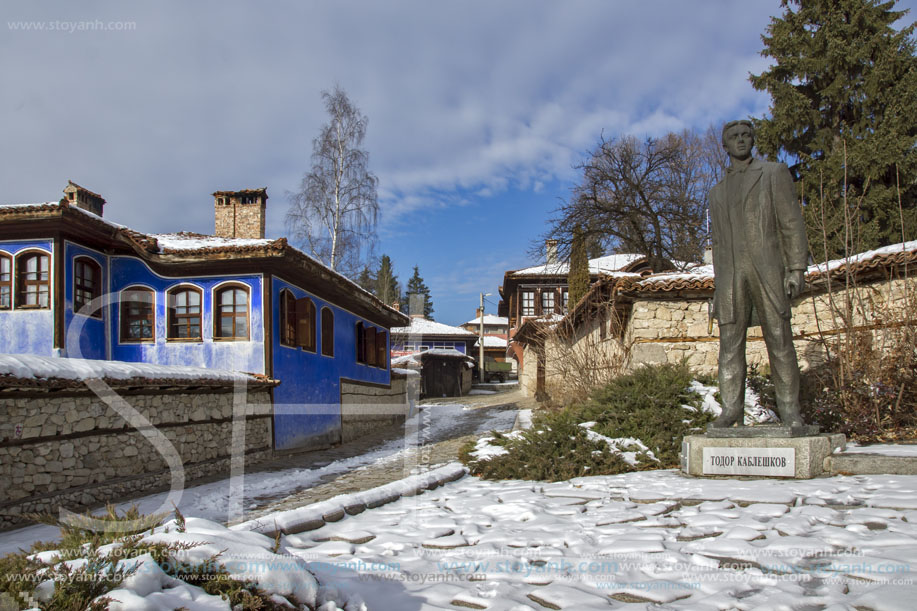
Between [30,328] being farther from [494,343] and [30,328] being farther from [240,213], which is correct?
[494,343]

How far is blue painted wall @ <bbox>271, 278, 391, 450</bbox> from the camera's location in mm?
11312

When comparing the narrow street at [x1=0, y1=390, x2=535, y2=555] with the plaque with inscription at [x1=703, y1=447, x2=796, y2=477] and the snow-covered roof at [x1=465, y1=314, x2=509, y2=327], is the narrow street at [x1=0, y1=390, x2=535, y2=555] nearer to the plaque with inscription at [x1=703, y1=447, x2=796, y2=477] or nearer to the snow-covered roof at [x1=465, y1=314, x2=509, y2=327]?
the plaque with inscription at [x1=703, y1=447, x2=796, y2=477]

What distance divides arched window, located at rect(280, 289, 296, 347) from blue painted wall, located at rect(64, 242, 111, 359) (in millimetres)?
3373

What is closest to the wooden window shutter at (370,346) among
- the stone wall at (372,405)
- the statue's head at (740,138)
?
the stone wall at (372,405)

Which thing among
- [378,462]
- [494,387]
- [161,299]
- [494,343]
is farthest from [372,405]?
[494,343]

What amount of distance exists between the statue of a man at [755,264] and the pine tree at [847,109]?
1002 centimetres

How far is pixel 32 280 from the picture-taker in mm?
10836

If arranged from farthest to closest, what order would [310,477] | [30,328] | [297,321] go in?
[297,321], [30,328], [310,477]

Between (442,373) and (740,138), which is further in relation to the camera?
(442,373)

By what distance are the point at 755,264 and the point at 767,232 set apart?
0.94 feet

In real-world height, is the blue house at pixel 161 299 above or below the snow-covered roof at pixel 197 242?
below

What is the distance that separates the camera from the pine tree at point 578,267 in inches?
773

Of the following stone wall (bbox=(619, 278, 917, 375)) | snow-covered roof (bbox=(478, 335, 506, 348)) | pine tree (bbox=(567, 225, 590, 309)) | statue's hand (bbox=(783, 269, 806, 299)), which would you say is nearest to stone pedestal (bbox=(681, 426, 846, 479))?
statue's hand (bbox=(783, 269, 806, 299))

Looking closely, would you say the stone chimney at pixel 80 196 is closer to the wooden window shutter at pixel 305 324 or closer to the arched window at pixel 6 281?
the arched window at pixel 6 281
